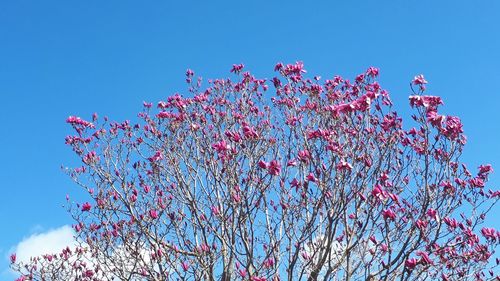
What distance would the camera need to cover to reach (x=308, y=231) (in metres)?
6.09

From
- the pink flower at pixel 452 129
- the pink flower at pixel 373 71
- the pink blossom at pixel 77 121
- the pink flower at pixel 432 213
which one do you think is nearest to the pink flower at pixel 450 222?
the pink flower at pixel 432 213

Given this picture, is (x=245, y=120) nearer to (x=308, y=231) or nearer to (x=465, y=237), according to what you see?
(x=308, y=231)

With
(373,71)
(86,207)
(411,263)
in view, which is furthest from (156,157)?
(411,263)

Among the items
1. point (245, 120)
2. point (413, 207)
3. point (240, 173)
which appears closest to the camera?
point (413, 207)

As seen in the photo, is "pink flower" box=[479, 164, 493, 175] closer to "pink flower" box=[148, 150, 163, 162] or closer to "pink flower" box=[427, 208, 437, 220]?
"pink flower" box=[427, 208, 437, 220]

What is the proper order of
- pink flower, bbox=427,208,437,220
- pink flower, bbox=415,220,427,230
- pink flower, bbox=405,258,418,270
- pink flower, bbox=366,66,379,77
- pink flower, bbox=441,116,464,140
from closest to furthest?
pink flower, bbox=405,258,418,270
pink flower, bbox=415,220,427,230
pink flower, bbox=441,116,464,140
pink flower, bbox=427,208,437,220
pink flower, bbox=366,66,379,77

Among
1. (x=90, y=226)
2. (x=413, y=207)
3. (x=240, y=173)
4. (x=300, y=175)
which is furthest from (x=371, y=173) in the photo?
(x=90, y=226)

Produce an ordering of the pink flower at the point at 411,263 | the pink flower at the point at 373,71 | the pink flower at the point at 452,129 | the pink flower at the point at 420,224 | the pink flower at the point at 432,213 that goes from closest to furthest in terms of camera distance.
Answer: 1. the pink flower at the point at 411,263
2. the pink flower at the point at 420,224
3. the pink flower at the point at 452,129
4. the pink flower at the point at 432,213
5. the pink flower at the point at 373,71

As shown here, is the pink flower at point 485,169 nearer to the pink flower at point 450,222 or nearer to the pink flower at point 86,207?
the pink flower at point 450,222

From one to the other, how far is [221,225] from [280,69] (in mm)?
2520

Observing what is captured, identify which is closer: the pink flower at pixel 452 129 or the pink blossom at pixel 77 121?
the pink flower at pixel 452 129

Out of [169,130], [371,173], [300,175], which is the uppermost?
[169,130]

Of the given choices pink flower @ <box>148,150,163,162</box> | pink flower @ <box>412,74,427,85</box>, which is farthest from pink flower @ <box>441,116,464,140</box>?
pink flower @ <box>148,150,163,162</box>

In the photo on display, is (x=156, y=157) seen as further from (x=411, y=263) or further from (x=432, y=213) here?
(x=411, y=263)
